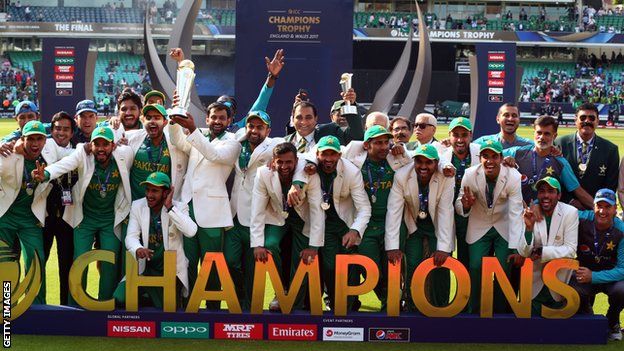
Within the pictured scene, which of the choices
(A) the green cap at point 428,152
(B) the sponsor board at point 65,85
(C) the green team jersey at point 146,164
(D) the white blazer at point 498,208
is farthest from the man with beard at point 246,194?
(B) the sponsor board at point 65,85

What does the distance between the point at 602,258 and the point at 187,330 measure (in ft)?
11.5

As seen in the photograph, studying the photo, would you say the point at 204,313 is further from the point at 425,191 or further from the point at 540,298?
the point at 540,298

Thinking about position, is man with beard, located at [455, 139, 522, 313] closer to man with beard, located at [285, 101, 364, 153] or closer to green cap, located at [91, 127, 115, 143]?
man with beard, located at [285, 101, 364, 153]

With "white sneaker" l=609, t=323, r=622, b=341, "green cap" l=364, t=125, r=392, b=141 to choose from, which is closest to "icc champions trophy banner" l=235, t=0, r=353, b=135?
"green cap" l=364, t=125, r=392, b=141

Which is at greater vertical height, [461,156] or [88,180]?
[461,156]

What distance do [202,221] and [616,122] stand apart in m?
39.4

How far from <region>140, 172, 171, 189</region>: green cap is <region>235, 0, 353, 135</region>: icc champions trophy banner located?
33.0 feet

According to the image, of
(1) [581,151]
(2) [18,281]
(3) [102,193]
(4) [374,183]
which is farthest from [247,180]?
(1) [581,151]

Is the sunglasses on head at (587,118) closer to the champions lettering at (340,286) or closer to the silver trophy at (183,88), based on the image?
the champions lettering at (340,286)

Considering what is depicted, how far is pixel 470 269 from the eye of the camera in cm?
736

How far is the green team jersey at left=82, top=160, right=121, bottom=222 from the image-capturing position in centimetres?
728

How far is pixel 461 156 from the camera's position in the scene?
24.5 feet

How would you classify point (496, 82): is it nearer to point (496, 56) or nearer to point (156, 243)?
point (496, 56)

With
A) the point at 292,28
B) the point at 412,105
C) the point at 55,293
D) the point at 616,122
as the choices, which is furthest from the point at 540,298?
the point at 616,122
